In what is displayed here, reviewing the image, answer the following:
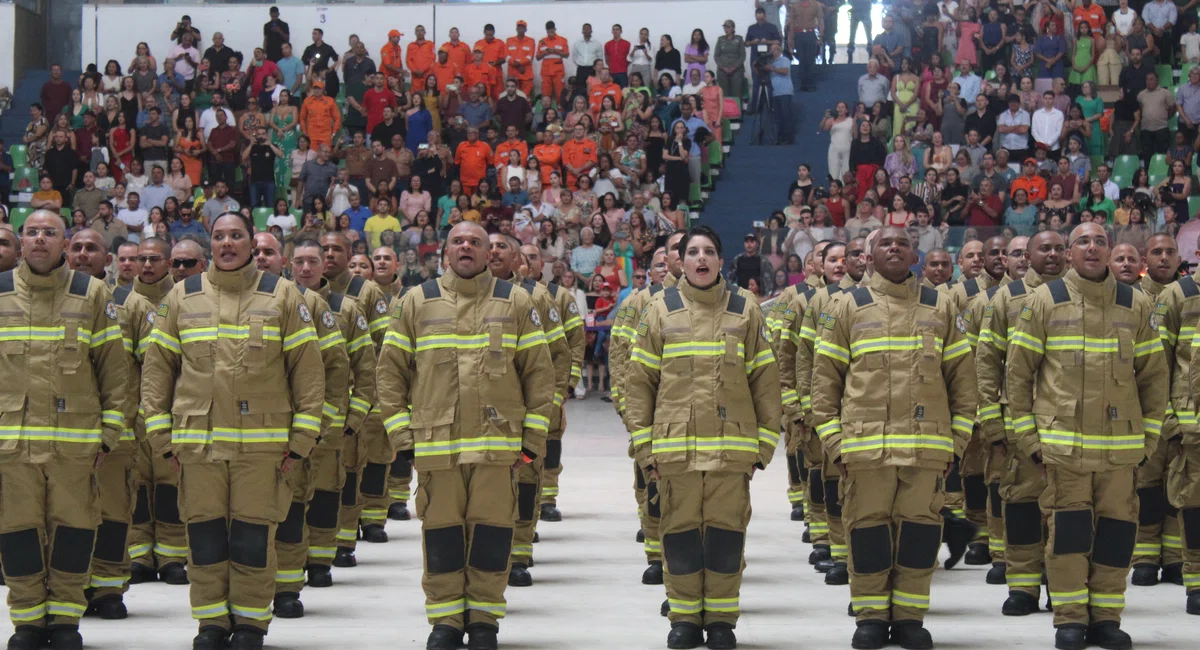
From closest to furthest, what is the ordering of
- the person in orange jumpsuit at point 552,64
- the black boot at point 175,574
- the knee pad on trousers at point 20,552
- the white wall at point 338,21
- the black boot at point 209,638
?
the black boot at point 209,638, the knee pad on trousers at point 20,552, the black boot at point 175,574, the person in orange jumpsuit at point 552,64, the white wall at point 338,21

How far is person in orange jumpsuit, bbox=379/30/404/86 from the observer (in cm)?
2617

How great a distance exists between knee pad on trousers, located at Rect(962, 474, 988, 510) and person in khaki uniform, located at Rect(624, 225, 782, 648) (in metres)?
3.34

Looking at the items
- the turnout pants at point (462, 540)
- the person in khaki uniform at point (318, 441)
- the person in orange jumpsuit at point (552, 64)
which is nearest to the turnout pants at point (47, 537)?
the person in khaki uniform at point (318, 441)

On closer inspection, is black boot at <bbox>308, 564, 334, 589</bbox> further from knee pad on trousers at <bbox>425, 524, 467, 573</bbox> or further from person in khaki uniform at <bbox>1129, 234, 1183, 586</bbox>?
person in khaki uniform at <bbox>1129, 234, 1183, 586</bbox>

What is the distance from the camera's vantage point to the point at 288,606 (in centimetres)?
921

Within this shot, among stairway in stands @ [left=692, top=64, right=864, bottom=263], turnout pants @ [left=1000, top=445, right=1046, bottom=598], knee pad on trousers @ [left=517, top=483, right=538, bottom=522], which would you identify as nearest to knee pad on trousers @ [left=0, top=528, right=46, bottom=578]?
knee pad on trousers @ [left=517, top=483, right=538, bottom=522]

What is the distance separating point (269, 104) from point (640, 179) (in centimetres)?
649

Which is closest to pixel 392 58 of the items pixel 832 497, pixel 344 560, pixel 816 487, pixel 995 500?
pixel 344 560

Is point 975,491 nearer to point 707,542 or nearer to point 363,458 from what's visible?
point 707,542

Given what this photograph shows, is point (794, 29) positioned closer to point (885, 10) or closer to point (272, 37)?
point (885, 10)

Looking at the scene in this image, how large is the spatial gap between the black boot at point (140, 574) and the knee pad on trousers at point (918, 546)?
4927mm

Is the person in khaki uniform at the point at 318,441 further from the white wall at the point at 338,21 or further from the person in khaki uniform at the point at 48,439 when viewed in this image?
the white wall at the point at 338,21

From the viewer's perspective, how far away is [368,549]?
11.9m

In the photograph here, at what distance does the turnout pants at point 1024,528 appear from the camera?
940 cm
